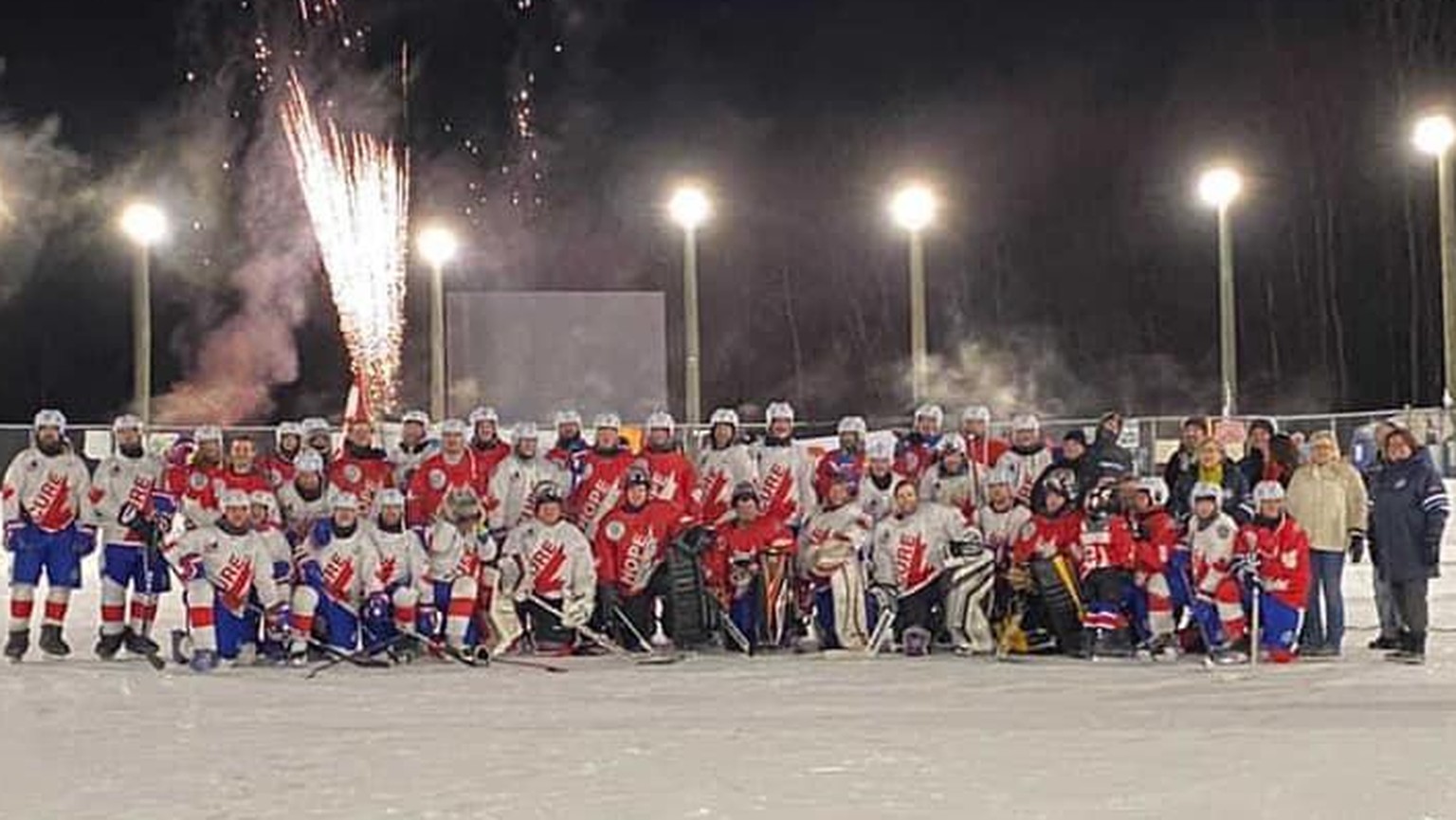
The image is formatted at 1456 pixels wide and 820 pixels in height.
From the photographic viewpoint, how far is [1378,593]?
39.4ft

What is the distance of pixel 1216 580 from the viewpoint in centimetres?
1155

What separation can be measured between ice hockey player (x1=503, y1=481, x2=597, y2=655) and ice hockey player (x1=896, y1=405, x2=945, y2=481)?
91.6 inches

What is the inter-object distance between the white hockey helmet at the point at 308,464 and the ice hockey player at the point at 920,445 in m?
3.97

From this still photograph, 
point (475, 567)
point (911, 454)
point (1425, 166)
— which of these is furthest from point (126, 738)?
point (1425, 166)

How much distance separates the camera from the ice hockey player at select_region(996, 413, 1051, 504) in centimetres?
1274

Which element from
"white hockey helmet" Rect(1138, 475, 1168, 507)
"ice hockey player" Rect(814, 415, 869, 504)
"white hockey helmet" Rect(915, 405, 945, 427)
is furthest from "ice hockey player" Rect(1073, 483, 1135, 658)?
"white hockey helmet" Rect(915, 405, 945, 427)

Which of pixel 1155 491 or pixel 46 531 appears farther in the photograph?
pixel 46 531

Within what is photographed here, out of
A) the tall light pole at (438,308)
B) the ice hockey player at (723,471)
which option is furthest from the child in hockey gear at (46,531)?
the tall light pole at (438,308)

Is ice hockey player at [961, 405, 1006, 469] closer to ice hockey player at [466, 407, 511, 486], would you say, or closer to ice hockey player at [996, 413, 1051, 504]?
ice hockey player at [996, 413, 1051, 504]

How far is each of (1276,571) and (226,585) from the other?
258 inches

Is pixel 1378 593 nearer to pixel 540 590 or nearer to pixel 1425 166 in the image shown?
pixel 540 590

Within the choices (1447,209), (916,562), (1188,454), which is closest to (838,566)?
(916,562)

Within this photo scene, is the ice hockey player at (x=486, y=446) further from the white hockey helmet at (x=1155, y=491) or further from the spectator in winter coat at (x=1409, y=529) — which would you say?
the spectator in winter coat at (x=1409, y=529)

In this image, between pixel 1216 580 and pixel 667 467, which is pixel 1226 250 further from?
pixel 667 467
